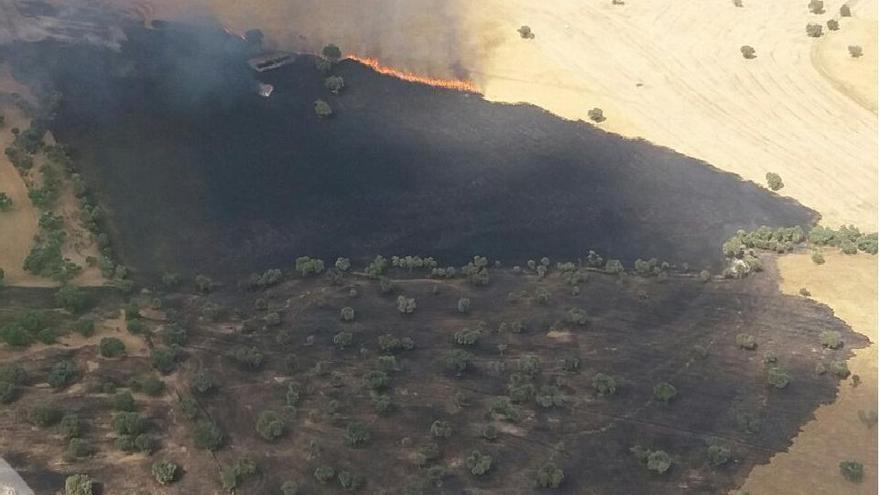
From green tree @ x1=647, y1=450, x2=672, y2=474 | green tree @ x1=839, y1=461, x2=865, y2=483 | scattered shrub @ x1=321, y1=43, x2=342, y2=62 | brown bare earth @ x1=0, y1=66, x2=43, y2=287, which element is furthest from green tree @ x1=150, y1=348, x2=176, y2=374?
scattered shrub @ x1=321, y1=43, x2=342, y2=62

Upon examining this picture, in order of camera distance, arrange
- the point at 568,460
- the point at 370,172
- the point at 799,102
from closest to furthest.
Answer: the point at 568,460, the point at 370,172, the point at 799,102

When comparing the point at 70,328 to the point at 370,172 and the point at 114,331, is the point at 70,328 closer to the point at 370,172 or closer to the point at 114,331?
the point at 114,331

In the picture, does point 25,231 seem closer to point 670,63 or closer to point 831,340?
point 831,340

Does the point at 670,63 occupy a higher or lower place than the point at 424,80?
higher

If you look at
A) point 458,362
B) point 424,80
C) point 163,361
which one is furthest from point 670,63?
point 163,361

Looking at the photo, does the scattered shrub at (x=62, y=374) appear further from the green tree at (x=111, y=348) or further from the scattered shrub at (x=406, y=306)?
the scattered shrub at (x=406, y=306)

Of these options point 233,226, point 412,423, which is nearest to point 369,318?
point 412,423

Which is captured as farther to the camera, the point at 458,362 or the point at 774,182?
the point at 774,182
